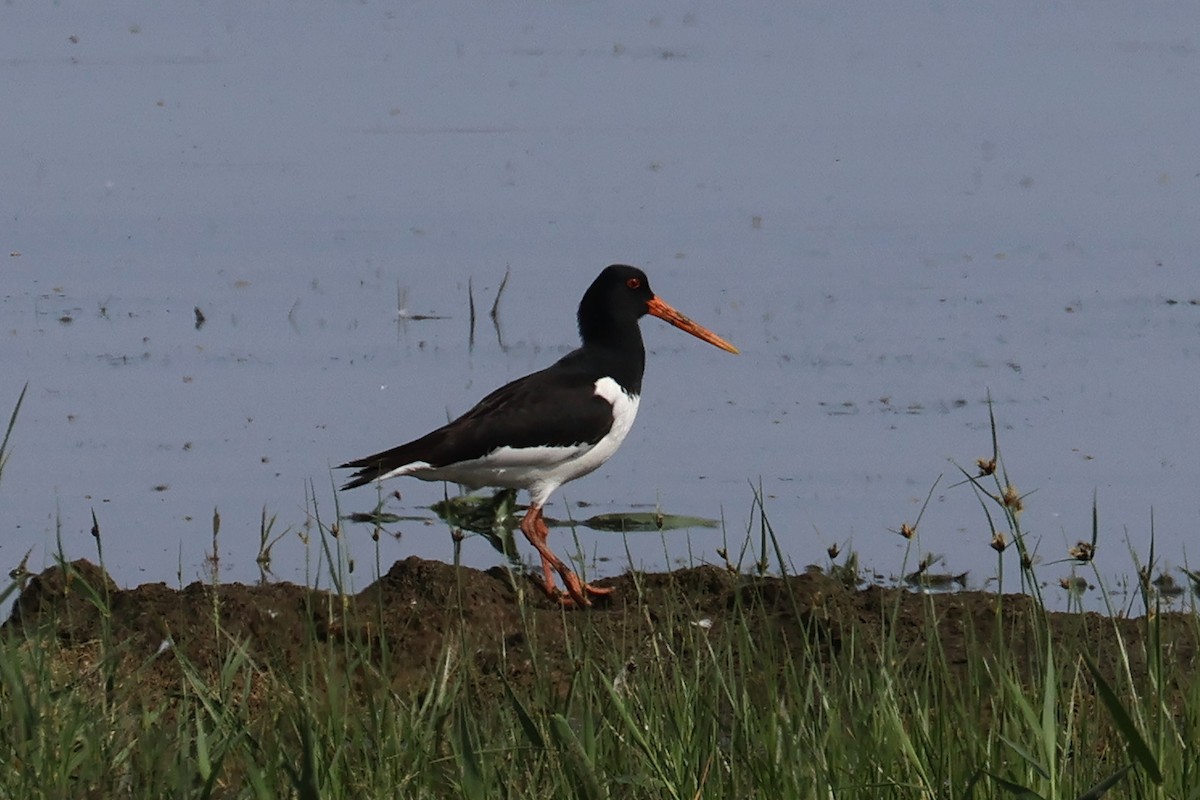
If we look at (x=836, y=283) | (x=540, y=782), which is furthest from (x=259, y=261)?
(x=540, y=782)

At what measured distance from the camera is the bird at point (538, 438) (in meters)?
7.33

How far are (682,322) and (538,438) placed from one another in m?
1.60

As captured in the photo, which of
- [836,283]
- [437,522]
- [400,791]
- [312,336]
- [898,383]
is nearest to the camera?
[400,791]

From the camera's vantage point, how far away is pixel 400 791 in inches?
145

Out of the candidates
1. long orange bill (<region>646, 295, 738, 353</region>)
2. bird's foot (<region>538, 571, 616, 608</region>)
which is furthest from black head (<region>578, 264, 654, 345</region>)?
bird's foot (<region>538, 571, 616, 608</region>)

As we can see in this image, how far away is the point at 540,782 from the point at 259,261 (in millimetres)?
7077

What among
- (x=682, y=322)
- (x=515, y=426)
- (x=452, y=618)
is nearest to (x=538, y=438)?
(x=515, y=426)

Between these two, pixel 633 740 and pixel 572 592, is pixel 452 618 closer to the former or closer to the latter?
pixel 572 592

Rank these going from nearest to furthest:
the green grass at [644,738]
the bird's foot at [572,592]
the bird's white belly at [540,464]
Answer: the green grass at [644,738]
the bird's foot at [572,592]
the bird's white belly at [540,464]

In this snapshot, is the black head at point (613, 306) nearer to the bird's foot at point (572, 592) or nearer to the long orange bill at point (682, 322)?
the long orange bill at point (682, 322)

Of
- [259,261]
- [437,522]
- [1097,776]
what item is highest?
[259,261]

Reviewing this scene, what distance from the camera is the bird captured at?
7332 mm

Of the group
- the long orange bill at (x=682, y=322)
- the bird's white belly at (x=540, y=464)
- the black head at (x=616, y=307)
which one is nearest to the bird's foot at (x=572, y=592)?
the bird's white belly at (x=540, y=464)

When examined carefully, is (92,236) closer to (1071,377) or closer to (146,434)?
(146,434)
